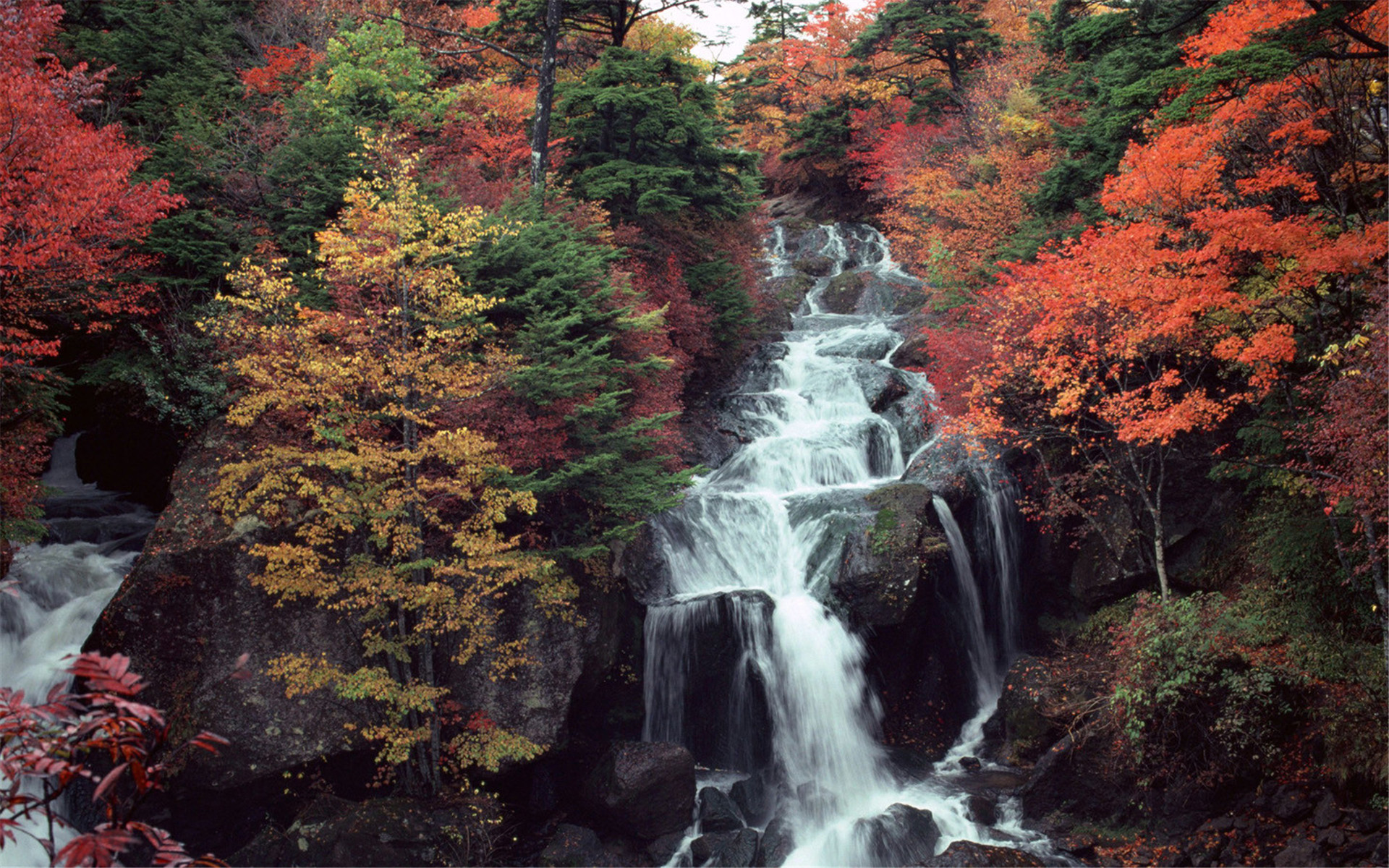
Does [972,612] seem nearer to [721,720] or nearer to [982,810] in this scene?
[982,810]

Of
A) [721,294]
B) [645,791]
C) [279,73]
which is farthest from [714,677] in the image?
[279,73]

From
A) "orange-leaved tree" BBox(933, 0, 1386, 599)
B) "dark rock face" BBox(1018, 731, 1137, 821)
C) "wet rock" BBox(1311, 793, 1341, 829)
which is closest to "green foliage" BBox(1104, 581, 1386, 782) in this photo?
"wet rock" BBox(1311, 793, 1341, 829)

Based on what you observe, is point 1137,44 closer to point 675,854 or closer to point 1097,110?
point 1097,110

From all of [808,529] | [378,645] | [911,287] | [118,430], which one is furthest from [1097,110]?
[118,430]

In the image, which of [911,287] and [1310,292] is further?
[911,287]

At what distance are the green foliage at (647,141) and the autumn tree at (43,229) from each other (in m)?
8.59

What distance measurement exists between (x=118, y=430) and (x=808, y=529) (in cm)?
1254

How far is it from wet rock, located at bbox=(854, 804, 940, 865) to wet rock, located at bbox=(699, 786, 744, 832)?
70.1 inches

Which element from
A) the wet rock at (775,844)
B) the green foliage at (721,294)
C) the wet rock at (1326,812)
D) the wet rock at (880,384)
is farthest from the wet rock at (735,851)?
the green foliage at (721,294)

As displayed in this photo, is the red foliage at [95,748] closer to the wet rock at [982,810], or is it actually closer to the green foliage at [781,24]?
the wet rock at [982,810]

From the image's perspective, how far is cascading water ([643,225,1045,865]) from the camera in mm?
11875

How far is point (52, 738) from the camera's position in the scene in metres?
2.72

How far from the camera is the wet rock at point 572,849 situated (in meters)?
10.5

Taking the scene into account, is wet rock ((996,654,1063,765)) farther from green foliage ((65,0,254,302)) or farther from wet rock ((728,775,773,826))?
green foliage ((65,0,254,302))
